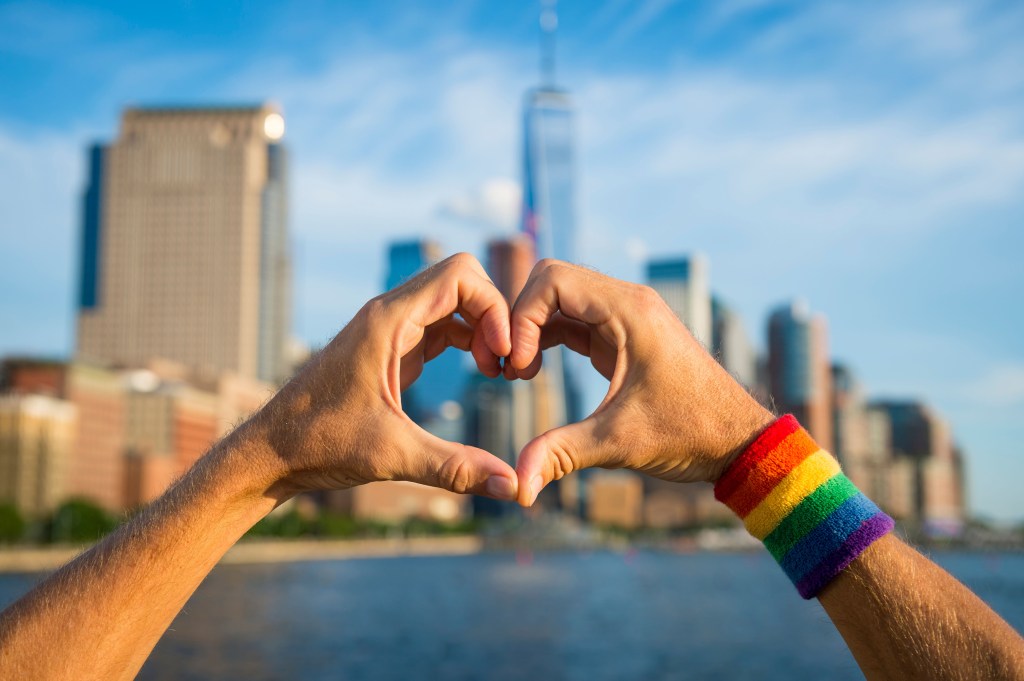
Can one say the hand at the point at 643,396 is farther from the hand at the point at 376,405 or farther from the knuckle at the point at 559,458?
the hand at the point at 376,405

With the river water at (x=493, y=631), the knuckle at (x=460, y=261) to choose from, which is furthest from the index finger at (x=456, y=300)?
the river water at (x=493, y=631)

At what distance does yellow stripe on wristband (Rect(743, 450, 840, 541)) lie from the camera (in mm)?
2807

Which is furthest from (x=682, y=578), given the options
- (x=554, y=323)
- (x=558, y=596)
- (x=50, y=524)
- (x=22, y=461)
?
(x=554, y=323)

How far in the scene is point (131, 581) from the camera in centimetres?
286

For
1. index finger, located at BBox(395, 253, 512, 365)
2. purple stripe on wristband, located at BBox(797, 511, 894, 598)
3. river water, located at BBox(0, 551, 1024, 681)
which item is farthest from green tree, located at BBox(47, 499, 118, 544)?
purple stripe on wristband, located at BBox(797, 511, 894, 598)

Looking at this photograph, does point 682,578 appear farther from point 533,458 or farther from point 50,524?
point 533,458

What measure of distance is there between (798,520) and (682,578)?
13429 centimetres

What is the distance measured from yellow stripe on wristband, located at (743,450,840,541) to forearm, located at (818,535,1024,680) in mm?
202

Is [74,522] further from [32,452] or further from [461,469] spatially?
[461,469]

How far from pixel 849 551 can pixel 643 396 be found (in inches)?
24.4

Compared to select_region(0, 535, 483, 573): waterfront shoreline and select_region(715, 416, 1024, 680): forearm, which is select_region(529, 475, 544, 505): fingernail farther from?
select_region(0, 535, 483, 573): waterfront shoreline

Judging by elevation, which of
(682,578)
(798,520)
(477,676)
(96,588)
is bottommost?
(682,578)

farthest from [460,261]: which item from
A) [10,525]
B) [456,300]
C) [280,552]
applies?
[280,552]

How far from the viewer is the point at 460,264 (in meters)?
2.87
